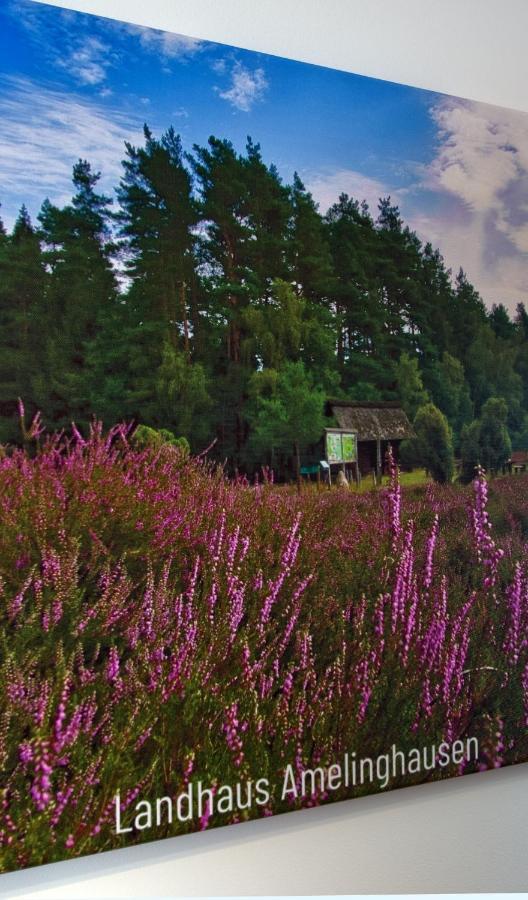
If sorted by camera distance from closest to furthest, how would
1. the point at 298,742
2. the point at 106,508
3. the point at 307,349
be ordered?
the point at 106,508, the point at 298,742, the point at 307,349

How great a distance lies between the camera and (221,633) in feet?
8.59

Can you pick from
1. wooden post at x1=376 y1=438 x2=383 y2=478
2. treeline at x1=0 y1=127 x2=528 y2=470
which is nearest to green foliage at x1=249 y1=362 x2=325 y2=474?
treeline at x1=0 y1=127 x2=528 y2=470

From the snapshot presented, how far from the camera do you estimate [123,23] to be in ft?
8.54

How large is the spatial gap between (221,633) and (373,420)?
101cm

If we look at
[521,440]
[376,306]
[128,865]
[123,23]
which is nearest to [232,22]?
[123,23]

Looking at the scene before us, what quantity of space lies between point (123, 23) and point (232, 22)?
1.33 ft

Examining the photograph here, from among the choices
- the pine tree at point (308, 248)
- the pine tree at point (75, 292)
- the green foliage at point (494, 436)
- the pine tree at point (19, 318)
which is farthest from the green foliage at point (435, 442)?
the pine tree at point (19, 318)

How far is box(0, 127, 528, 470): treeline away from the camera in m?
2.47

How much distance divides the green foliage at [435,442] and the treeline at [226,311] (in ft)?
0.16

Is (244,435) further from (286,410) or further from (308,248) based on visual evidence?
(308,248)

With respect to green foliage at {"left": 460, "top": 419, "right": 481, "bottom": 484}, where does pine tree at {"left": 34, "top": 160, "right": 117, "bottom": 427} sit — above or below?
above

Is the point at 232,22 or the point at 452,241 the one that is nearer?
the point at 232,22

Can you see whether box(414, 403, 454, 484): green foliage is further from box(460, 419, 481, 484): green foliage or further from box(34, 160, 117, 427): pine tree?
box(34, 160, 117, 427): pine tree

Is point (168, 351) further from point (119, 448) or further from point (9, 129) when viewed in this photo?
point (9, 129)
